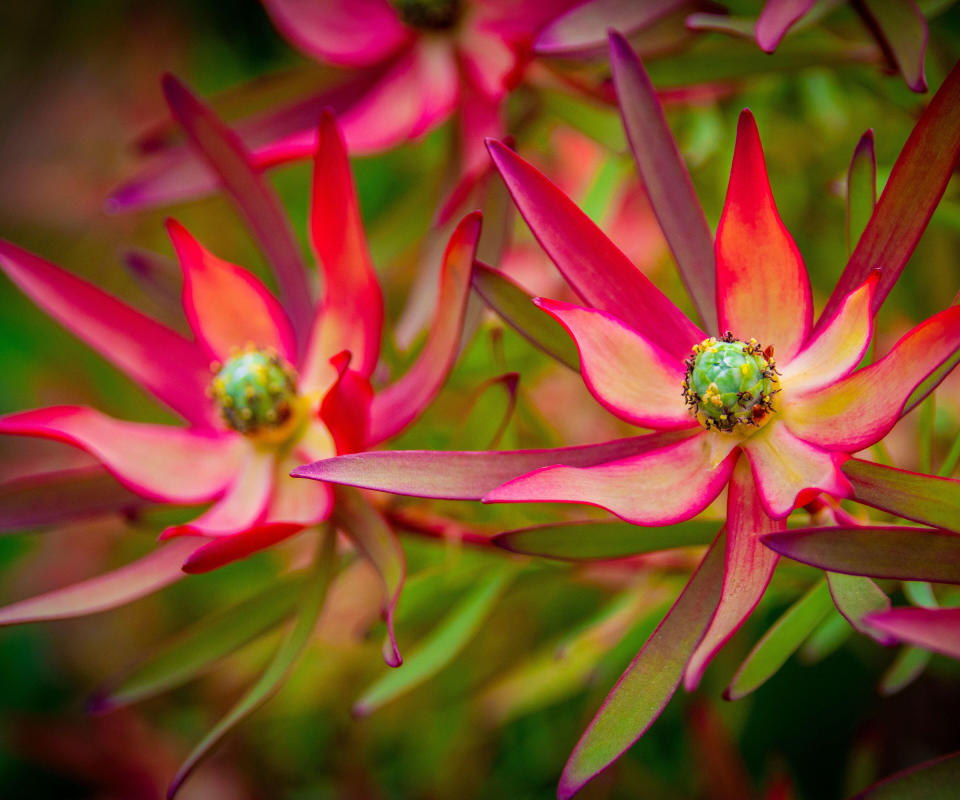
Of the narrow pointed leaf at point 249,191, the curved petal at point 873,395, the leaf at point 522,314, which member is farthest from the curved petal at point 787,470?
the narrow pointed leaf at point 249,191

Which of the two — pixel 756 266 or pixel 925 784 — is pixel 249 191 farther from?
pixel 925 784

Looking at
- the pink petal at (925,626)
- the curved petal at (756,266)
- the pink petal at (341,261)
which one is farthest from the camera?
the pink petal at (341,261)

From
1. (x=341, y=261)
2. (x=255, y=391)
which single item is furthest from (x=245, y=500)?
(x=341, y=261)

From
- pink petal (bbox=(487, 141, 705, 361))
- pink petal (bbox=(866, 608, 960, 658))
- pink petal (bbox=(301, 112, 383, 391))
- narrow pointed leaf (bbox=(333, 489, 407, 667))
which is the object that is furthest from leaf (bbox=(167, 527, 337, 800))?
pink petal (bbox=(866, 608, 960, 658))

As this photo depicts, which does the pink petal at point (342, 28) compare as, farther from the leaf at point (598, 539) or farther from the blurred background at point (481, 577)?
the leaf at point (598, 539)

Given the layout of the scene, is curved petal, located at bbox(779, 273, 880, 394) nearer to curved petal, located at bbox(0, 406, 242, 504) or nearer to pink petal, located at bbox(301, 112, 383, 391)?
pink petal, located at bbox(301, 112, 383, 391)

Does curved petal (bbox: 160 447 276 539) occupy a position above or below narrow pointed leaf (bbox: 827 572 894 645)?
below

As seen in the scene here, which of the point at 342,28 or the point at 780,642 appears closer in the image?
the point at 780,642
